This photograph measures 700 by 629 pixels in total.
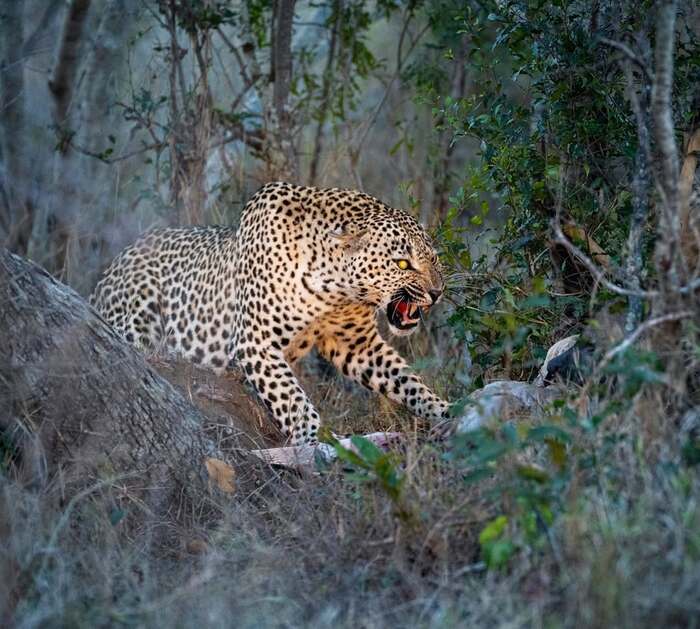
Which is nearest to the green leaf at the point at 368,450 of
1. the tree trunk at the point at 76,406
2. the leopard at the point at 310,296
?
the tree trunk at the point at 76,406

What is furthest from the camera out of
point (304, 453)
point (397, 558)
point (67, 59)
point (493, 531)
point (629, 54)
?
point (67, 59)

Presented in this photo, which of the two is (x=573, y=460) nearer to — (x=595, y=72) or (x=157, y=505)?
(x=157, y=505)

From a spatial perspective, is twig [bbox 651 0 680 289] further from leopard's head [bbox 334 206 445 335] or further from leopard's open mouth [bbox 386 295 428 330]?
leopard's open mouth [bbox 386 295 428 330]

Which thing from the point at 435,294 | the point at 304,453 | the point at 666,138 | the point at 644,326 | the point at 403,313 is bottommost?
the point at 304,453

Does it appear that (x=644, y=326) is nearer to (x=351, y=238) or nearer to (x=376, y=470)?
(x=376, y=470)

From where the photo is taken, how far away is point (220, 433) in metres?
6.37

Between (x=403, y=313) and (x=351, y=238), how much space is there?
56cm

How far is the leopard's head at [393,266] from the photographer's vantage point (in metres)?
7.16

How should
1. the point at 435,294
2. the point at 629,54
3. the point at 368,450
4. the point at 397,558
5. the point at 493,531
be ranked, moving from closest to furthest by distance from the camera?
the point at 493,531, the point at 629,54, the point at 397,558, the point at 368,450, the point at 435,294

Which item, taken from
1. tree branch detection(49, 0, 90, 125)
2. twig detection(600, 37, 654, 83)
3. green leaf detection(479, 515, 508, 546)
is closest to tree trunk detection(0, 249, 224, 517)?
green leaf detection(479, 515, 508, 546)

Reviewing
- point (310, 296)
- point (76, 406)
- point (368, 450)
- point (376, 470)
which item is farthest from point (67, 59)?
point (376, 470)

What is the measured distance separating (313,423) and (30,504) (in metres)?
2.51

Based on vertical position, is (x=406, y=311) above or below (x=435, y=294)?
below

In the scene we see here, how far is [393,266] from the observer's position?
7.21 m
